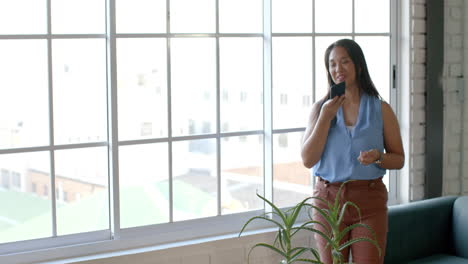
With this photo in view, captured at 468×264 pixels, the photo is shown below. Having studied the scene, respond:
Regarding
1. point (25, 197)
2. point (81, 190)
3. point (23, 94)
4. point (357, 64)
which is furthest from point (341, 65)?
point (25, 197)

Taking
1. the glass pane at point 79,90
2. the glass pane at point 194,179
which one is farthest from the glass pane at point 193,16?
the glass pane at point 194,179

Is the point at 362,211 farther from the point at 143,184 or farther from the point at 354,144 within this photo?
the point at 143,184

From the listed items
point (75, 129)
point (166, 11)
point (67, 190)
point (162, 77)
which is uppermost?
point (166, 11)

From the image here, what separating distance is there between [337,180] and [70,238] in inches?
55.7

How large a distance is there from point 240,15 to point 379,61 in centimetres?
115

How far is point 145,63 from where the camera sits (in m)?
3.92

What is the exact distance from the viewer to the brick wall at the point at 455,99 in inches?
197

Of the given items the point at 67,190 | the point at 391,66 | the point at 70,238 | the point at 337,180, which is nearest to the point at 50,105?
the point at 67,190

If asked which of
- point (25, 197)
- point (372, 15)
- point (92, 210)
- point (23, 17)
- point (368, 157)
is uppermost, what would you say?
point (372, 15)

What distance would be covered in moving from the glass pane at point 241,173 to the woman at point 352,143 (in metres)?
0.70

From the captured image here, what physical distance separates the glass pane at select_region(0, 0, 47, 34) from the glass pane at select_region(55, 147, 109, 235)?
0.64 metres

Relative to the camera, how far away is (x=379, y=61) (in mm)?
4852

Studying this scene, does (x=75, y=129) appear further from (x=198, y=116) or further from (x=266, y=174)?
(x=266, y=174)

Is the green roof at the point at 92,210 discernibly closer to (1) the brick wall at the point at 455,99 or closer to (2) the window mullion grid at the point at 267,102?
(2) the window mullion grid at the point at 267,102
